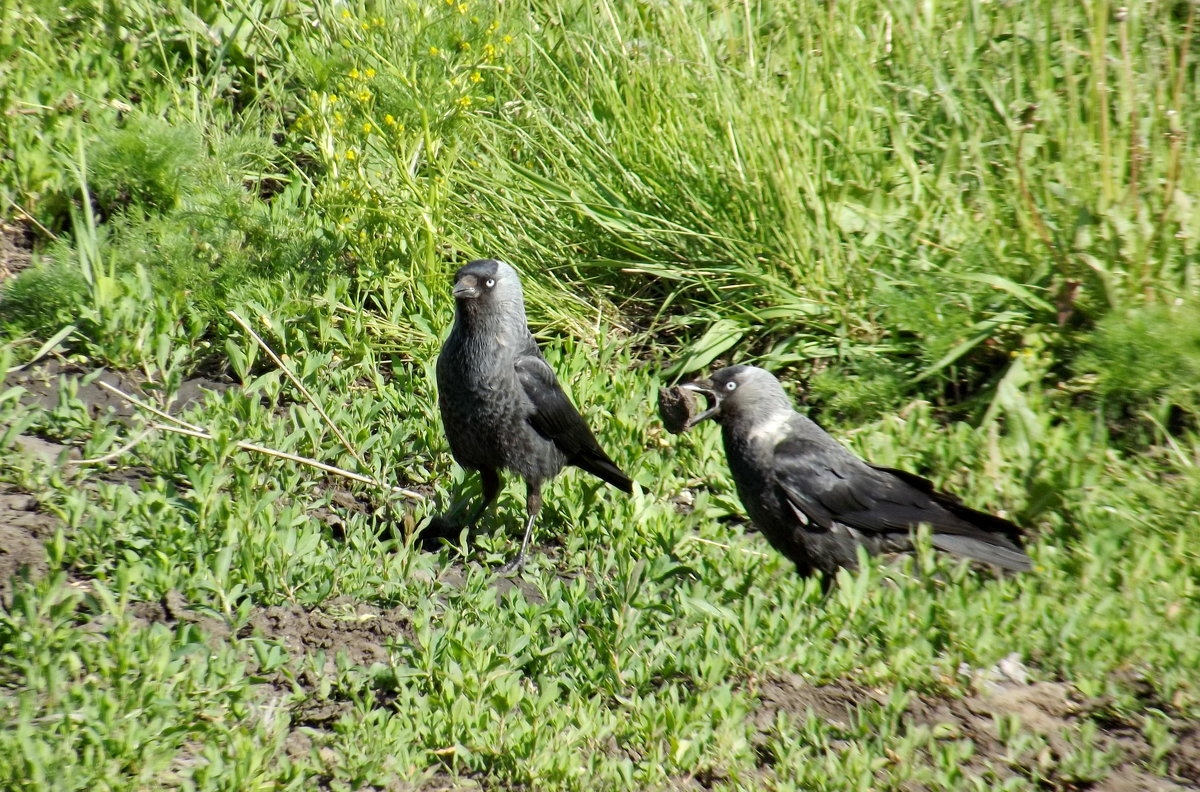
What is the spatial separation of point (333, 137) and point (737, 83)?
82.9 inches

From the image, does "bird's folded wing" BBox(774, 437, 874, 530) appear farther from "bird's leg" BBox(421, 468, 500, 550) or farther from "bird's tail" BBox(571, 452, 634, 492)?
"bird's leg" BBox(421, 468, 500, 550)

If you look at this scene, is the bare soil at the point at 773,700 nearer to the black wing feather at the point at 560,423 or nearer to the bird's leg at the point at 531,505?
the bird's leg at the point at 531,505

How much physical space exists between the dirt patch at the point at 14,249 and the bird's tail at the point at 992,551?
14.9 feet

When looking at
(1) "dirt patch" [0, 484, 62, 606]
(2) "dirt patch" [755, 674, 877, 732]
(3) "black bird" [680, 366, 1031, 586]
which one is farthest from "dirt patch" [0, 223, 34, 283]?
(2) "dirt patch" [755, 674, 877, 732]

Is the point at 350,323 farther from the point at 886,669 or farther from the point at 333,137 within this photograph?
the point at 886,669

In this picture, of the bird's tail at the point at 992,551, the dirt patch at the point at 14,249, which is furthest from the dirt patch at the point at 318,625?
the dirt patch at the point at 14,249

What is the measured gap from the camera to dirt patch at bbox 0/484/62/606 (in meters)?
3.70

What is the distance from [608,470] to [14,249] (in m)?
3.35

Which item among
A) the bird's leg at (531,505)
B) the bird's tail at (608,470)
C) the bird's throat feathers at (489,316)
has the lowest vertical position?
the bird's leg at (531,505)

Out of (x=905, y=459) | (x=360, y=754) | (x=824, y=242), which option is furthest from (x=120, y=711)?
(x=824, y=242)

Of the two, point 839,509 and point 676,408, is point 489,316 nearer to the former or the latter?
point 676,408

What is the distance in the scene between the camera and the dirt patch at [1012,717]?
3312mm

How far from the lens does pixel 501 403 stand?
4711mm

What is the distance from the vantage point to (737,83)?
594 cm
